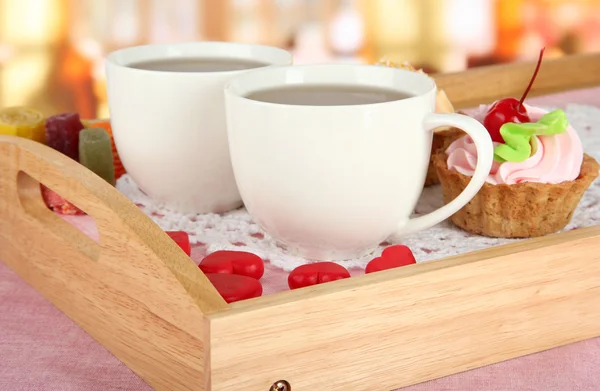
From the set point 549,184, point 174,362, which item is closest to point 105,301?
point 174,362

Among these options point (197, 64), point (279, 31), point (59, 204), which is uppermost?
point (197, 64)

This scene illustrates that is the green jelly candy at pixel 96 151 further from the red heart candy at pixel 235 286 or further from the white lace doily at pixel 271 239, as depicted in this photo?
the red heart candy at pixel 235 286

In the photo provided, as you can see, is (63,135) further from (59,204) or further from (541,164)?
(541,164)

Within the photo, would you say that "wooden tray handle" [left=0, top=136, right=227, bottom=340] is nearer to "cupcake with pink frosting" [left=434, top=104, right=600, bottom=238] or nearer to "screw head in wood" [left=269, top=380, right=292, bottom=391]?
"screw head in wood" [left=269, top=380, right=292, bottom=391]

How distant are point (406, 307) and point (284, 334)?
0.08m

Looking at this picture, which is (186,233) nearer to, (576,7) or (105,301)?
(105,301)

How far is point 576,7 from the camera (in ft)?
11.7

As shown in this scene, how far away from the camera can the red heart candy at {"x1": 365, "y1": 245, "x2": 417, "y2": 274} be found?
2.07 feet

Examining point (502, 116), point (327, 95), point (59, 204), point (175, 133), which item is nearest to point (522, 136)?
point (502, 116)

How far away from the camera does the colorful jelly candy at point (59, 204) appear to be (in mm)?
799

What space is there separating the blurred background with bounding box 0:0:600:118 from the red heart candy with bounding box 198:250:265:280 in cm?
226

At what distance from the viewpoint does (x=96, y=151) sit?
82cm

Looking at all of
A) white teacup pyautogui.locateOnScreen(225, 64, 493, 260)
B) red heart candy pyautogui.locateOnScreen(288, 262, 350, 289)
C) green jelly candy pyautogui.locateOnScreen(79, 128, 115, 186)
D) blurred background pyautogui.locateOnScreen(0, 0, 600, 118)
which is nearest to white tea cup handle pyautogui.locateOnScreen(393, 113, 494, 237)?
white teacup pyautogui.locateOnScreen(225, 64, 493, 260)

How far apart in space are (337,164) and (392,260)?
8 cm
